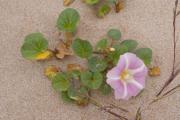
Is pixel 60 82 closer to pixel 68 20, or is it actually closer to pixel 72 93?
pixel 72 93

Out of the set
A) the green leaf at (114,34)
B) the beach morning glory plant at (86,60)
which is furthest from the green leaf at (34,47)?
the green leaf at (114,34)

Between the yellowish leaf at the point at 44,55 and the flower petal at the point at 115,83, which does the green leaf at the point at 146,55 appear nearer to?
the flower petal at the point at 115,83

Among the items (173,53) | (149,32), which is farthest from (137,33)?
(173,53)

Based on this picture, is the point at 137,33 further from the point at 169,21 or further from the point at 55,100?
the point at 55,100

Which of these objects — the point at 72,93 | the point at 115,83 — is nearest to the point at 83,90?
the point at 72,93

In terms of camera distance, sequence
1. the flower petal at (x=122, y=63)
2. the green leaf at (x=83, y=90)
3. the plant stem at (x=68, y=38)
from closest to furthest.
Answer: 1. the flower petal at (x=122, y=63)
2. the green leaf at (x=83, y=90)
3. the plant stem at (x=68, y=38)

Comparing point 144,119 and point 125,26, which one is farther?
point 125,26
